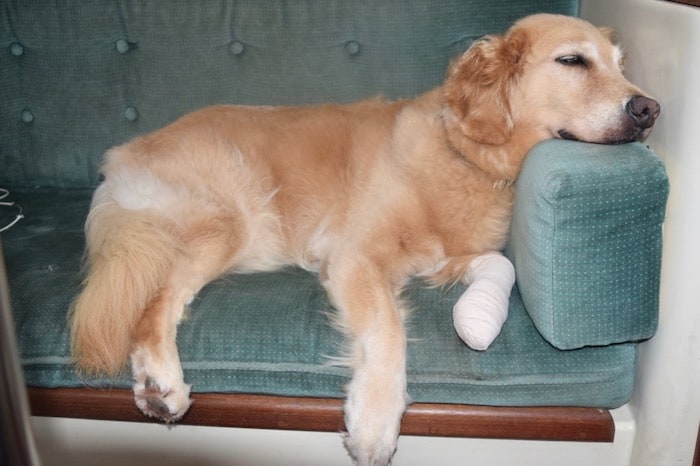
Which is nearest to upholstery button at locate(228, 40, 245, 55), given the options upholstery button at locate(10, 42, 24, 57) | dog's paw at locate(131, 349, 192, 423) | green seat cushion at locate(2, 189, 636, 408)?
upholstery button at locate(10, 42, 24, 57)

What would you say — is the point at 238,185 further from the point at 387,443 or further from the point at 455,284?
the point at 387,443

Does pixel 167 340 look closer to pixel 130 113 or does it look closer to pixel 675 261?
pixel 675 261

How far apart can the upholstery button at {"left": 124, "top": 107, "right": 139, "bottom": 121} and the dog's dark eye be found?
5.15 ft

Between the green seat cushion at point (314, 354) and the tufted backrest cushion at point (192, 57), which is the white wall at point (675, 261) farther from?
the tufted backrest cushion at point (192, 57)

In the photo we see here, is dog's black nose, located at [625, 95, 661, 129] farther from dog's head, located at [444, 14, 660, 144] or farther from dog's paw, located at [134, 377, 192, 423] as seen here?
dog's paw, located at [134, 377, 192, 423]

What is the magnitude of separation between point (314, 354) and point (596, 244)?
67 centimetres

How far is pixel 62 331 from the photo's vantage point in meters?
1.66

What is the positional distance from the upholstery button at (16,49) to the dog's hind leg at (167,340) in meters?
1.30

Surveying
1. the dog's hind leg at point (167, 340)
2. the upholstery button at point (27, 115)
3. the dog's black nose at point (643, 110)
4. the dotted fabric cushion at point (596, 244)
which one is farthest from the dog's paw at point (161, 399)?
the upholstery button at point (27, 115)

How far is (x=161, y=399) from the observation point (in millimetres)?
1564

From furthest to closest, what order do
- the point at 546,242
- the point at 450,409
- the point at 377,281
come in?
the point at 377,281 → the point at 450,409 → the point at 546,242

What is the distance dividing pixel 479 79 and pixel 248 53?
1.02m

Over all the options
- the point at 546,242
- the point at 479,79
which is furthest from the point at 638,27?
the point at 546,242

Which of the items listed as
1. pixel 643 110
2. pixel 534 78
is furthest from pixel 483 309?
pixel 534 78
